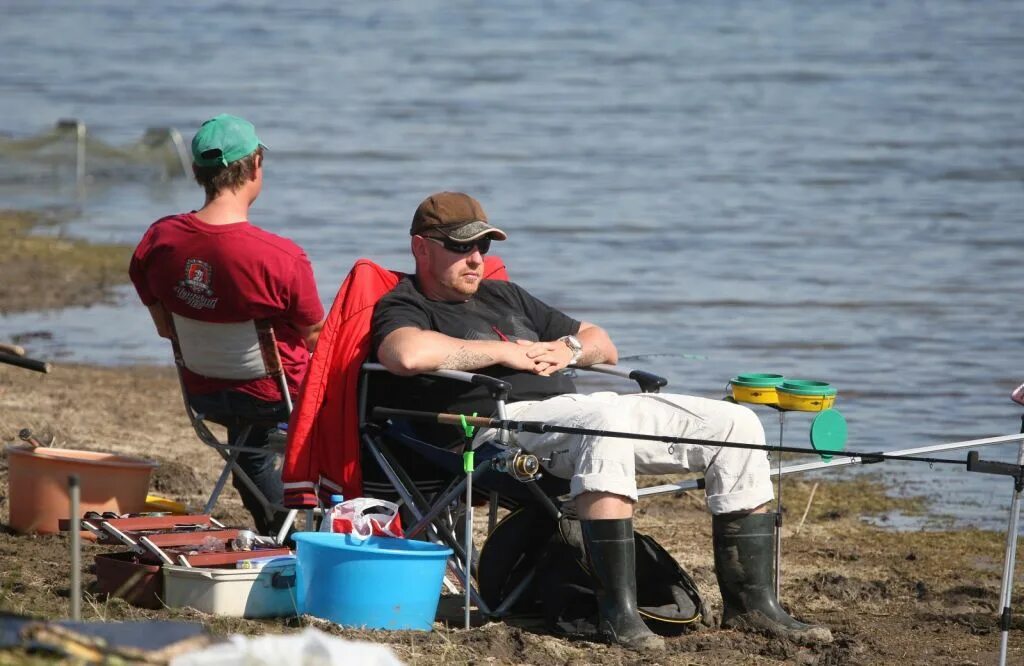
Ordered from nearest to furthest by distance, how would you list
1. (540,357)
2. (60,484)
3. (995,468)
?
(995,468) < (540,357) < (60,484)

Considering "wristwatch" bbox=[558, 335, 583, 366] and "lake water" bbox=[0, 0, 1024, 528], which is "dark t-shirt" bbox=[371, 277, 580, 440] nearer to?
"wristwatch" bbox=[558, 335, 583, 366]

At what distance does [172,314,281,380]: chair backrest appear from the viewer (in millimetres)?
5305

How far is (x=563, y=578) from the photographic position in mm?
4695

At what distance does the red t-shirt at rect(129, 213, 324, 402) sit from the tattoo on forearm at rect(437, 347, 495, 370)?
603mm

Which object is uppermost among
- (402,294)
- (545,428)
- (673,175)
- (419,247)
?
(673,175)

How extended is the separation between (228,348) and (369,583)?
1.18 m

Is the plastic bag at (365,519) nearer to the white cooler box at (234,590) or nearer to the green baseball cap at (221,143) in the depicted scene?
the white cooler box at (234,590)

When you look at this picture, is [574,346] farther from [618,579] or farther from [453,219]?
[618,579]

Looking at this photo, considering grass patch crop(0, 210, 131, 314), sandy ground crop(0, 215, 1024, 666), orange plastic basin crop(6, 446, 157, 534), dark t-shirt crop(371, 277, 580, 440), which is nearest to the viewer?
sandy ground crop(0, 215, 1024, 666)

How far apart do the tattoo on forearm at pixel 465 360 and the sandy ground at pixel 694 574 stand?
72cm

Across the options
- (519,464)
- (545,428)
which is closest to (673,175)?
(519,464)

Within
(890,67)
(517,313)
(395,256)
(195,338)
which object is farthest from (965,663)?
(890,67)

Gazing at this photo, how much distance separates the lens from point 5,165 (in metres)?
17.2

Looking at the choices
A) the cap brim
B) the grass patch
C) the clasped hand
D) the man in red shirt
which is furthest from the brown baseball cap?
the grass patch
